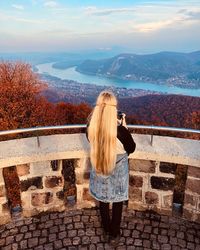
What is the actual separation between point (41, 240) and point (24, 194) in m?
0.54

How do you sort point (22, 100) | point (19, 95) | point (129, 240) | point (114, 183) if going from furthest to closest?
1. point (22, 100)
2. point (19, 95)
3. point (129, 240)
4. point (114, 183)

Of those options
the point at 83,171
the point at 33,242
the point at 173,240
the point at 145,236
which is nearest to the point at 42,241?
the point at 33,242

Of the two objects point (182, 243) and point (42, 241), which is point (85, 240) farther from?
point (182, 243)

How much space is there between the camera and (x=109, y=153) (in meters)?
2.96

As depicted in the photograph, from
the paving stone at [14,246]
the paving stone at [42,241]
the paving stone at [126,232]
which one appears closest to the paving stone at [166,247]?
the paving stone at [126,232]

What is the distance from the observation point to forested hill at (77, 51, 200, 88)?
15375 centimetres

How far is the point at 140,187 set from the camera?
385 cm

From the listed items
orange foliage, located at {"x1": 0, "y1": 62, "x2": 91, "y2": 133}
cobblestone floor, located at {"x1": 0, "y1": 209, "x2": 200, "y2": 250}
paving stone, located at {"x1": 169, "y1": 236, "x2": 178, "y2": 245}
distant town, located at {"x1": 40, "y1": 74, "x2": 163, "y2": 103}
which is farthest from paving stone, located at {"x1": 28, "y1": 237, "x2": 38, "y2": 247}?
distant town, located at {"x1": 40, "y1": 74, "x2": 163, "y2": 103}

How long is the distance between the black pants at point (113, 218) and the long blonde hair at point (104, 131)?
23.6 inches

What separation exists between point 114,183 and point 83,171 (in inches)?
25.8

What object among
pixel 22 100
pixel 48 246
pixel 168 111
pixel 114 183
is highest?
pixel 114 183

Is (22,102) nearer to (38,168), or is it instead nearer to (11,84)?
(11,84)

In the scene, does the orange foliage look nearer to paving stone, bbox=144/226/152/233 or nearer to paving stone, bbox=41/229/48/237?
paving stone, bbox=41/229/48/237

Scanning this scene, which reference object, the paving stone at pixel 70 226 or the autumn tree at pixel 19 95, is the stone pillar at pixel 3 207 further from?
the autumn tree at pixel 19 95
